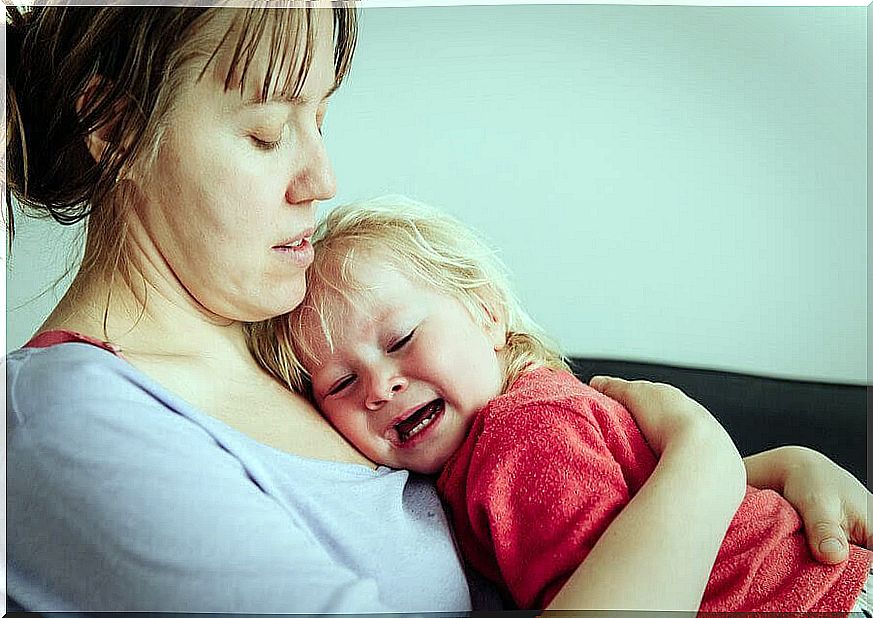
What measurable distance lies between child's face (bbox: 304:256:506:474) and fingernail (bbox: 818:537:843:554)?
34cm

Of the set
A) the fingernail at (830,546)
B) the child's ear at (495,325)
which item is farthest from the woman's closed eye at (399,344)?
the fingernail at (830,546)

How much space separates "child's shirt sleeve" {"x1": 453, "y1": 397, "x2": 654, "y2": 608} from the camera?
0.88 metres

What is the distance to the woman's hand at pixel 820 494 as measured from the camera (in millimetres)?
940

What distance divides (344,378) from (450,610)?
10.2 inches

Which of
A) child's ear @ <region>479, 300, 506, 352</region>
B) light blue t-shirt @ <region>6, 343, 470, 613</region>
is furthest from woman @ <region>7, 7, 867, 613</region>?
child's ear @ <region>479, 300, 506, 352</region>

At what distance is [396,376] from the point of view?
1021 millimetres

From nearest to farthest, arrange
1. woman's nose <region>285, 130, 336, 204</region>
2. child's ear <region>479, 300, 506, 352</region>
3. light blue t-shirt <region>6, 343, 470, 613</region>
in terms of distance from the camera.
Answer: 1. light blue t-shirt <region>6, 343, 470, 613</region>
2. woman's nose <region>285, 130, 336, 204</region>
3. child's ear <region>479, 300, 506, 352</region>

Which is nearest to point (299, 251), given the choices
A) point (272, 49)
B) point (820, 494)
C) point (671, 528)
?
point (272, 49)

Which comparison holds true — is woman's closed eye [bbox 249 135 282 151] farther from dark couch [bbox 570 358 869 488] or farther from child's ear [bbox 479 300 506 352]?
dark couch [bbox 570 358 869 488]

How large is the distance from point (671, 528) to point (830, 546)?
7.3 inches

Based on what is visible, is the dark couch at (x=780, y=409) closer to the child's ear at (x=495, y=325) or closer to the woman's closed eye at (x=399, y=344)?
the child's ear at (x=495, y=325)

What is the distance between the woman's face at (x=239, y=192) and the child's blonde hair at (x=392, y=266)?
36mm

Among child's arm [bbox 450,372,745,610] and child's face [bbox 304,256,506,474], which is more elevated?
child's face [bbox 304,256,506,474]

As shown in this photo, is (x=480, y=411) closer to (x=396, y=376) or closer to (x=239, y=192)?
(x=396, y=376)
